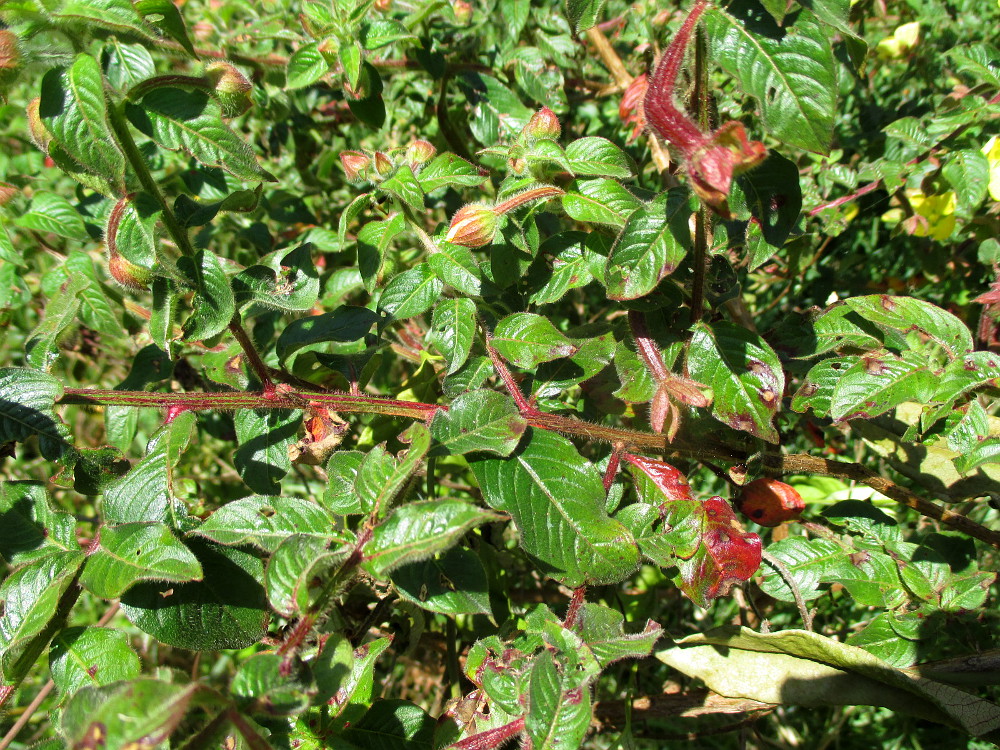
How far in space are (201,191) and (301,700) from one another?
69.0 inches

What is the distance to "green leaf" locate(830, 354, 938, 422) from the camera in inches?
54.6

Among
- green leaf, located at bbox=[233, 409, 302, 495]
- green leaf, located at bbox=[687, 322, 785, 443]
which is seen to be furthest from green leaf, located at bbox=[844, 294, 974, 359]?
green leaf, located at bbox=[233, 409, 302, 495]

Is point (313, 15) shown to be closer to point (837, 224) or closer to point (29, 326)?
point (837, 224)

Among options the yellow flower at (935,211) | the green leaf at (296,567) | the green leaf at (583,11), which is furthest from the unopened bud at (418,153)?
the yellow flower at (935,211)

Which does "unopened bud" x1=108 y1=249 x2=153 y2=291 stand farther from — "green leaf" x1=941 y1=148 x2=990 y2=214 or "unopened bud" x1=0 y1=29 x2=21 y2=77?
"green leaf" x1=941 y1=148 x2=990 y2=214

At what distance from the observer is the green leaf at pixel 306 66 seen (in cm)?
180

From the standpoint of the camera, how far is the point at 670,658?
1.79m

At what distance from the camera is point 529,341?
150cm

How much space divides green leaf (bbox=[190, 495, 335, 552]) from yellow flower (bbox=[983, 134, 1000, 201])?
203 cm

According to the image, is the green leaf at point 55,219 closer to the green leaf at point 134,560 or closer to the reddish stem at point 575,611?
the green leaf at point 134,560

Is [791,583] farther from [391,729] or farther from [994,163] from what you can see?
[994,163]

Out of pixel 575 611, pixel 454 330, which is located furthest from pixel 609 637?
pixel 454 330

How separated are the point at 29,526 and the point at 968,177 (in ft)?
7.83

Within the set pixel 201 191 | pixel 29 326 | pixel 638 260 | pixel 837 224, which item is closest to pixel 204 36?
pixel 201 191
